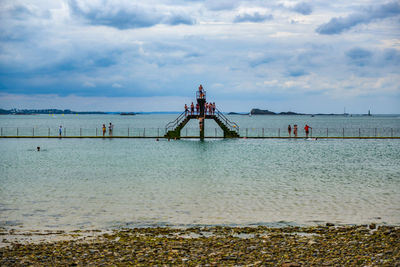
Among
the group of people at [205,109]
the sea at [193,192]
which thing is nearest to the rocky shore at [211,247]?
the sea at [193,192]

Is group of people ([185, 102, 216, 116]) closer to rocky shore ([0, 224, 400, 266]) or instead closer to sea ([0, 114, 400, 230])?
sea ([0, 114, 400, 230])

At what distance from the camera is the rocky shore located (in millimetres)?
11539

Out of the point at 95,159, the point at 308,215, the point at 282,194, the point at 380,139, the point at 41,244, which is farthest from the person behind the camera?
the point at 380,139

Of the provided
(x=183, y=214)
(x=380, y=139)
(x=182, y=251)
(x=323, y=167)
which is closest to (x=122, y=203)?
(x=183, y=214)

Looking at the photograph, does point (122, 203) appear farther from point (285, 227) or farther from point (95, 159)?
point (95, 159)

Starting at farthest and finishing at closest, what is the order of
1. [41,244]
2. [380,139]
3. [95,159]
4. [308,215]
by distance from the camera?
1. [380,139]
2. [95,159]
3. [308,215]
4. [41,244]

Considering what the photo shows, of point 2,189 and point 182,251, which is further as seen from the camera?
point 2,189

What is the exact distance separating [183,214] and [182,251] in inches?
246

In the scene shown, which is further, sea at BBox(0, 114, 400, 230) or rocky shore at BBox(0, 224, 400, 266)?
sea at BBox(0, 114, 400, 230)

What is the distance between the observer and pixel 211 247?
43.0 feet

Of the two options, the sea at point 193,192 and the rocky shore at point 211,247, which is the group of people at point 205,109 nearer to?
the sea at point 193,192

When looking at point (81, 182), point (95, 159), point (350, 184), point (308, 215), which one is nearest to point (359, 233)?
point (308, 215)

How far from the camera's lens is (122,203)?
2122 centimetres

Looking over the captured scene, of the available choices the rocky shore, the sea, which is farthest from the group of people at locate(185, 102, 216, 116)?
the rocky shore
